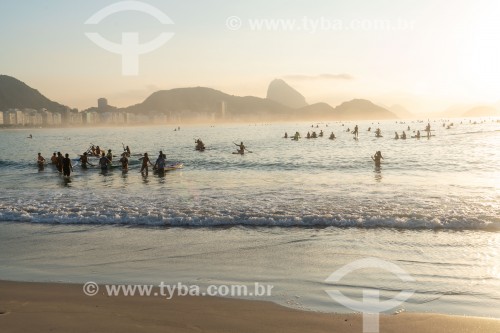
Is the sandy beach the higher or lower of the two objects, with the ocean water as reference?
higher

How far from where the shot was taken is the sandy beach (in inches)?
261

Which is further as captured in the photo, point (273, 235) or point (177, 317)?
point (273, 235)

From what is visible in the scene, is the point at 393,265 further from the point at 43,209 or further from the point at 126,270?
the point at 43,209

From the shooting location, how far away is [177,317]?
713 centimetres

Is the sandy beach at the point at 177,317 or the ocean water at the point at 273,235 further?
the ocean water at the point at 273,235

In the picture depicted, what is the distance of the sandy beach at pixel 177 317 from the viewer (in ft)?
21.7

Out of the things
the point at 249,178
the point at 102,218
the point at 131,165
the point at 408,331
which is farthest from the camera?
the point at 131,165

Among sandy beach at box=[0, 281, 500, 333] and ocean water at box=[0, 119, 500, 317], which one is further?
ocean water at box=[0, 119, 500, 317]

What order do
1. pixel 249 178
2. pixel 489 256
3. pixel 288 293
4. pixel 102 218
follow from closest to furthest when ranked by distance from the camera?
pixel 288 293
pixel 489 256
pixel 102 218
pixel 249 178

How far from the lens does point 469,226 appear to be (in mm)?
14562

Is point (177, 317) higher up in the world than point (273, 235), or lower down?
higher up

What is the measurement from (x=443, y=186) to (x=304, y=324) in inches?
856

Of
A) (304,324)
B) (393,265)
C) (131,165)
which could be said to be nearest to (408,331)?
(304,324)

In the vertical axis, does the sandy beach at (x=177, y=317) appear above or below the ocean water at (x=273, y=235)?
above
